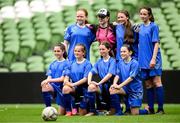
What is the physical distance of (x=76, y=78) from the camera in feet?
36.3

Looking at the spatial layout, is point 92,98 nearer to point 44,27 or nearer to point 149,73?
point 149,73

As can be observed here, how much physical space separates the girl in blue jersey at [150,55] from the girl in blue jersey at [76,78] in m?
0.87

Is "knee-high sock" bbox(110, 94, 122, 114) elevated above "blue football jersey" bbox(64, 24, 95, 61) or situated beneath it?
situated beneath

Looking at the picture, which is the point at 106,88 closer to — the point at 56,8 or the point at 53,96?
the point at 53,96

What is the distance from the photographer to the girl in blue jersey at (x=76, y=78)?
1089 cm

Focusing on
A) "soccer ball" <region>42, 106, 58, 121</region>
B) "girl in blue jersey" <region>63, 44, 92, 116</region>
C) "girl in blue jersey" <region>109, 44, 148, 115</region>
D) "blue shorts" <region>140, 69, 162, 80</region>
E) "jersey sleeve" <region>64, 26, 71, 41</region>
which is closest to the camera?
"soccer ball" <region>42, 106, 58, 121</region>

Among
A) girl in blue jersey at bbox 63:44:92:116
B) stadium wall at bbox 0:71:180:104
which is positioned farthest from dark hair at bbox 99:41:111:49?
stadium wall at bbox 0:71:180:104

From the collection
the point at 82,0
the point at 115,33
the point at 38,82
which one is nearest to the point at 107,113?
the point at 115,33

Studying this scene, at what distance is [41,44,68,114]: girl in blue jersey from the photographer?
11055 mm

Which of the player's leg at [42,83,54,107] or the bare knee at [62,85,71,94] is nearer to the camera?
the bare knee at [62,85,71,94]

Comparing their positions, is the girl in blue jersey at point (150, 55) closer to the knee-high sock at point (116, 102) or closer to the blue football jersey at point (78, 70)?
the knee-high sock at point (116, 102)

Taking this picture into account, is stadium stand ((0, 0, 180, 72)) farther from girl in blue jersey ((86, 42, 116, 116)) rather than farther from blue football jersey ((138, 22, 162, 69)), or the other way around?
girl in blue jersey ((86, 42, 116, 116))

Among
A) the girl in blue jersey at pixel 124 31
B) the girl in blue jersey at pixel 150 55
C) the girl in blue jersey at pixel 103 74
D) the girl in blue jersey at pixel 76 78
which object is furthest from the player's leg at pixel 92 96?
the girl in blue jersey at pixel 150 55

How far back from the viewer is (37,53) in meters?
16.2
